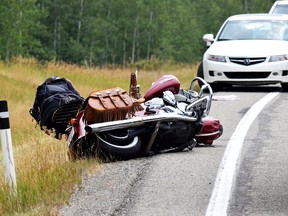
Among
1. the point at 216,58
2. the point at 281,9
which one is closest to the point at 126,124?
the point at 216,58

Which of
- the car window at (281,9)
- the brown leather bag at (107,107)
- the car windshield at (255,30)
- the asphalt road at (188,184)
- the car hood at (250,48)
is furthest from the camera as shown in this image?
the car window at (281,9)

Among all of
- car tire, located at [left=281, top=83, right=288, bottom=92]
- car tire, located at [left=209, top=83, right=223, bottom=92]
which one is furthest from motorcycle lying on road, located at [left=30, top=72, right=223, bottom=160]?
car tire, located at [left=209, top=83, right=223, bottom=92]

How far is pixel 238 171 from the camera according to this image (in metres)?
9.17

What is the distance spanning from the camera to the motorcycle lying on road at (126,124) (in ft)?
31.9

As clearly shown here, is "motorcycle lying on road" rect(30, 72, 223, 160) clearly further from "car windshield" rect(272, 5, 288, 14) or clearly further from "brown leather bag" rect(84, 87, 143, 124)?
"car windshield" rect(272, 5, 288, 14)

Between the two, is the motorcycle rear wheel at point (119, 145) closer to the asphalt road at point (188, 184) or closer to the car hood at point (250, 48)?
the asphalt road at point (188, 184)

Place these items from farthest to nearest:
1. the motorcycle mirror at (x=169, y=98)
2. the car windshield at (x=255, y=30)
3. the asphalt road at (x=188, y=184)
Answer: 1. the car windshield at (x=255, y=30)
2. the motorcycle mirror at (x=169, y=98)
3. the asphalt road at (x=188, y=184)

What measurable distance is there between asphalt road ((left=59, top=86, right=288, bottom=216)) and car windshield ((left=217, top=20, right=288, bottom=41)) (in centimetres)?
786

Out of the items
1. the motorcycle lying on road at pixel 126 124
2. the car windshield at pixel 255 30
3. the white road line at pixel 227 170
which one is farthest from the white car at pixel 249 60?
the motorcycle lying on road at pixel 126 124

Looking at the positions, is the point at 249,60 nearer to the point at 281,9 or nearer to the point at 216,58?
the point at 216,58

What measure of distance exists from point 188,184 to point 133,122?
145cm

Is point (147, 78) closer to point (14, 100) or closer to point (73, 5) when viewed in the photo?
point (14, 100)

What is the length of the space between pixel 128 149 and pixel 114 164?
0.25 meters

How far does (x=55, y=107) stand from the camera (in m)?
10.1
